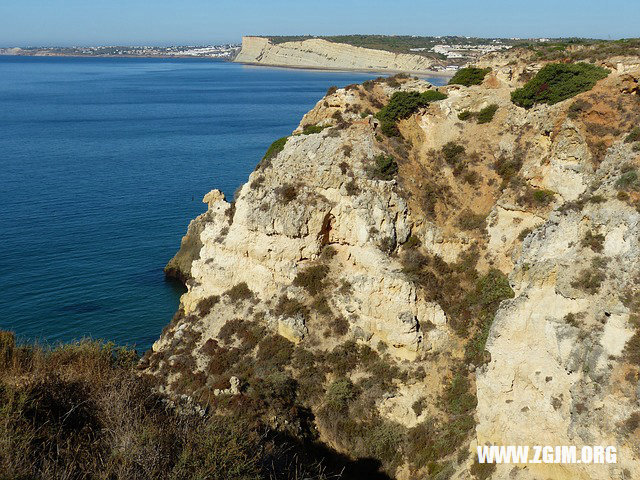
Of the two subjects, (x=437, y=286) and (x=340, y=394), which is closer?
(x=340, y=394)

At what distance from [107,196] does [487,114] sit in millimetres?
46619

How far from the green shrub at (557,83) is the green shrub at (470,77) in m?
4.95

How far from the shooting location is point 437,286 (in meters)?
28.1

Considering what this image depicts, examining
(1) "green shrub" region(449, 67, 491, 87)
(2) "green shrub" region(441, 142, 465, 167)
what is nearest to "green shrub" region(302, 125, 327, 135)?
(2) "green shrub" region(441, 142, 465, 167)

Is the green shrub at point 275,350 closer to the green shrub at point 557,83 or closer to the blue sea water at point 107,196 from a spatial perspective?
the blue sea water at point 107,196

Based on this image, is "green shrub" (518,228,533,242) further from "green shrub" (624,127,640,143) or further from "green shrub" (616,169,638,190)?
"green shrub" (624,127,640,143)

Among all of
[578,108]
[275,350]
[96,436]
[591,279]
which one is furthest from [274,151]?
[96,436]

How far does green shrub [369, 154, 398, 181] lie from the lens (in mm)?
29844

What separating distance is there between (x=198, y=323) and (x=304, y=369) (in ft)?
27.4

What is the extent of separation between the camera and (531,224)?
91.1ft

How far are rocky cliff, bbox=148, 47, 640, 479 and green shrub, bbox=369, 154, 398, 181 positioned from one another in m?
0.19

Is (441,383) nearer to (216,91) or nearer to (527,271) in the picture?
(527,271)

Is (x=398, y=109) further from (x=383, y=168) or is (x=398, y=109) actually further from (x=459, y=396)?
(x=459, y=396)

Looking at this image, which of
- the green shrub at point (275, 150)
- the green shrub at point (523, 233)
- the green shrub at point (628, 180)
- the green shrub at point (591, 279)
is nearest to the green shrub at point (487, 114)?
the green shrub at point (523, 233)
